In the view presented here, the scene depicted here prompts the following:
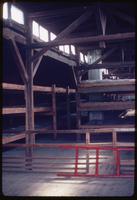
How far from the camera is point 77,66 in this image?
14.7 m

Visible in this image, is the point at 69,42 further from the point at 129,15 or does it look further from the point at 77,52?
the point at 77,52

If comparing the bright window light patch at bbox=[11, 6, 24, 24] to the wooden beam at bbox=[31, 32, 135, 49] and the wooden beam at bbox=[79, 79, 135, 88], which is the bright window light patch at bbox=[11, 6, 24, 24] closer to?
the wooden beam at bbox=[31, 32, 135, 49]

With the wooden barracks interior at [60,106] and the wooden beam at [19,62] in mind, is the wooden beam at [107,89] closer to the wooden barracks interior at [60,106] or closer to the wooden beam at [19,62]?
the wooden barracks interior at [60,106]

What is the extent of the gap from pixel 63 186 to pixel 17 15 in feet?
18.4

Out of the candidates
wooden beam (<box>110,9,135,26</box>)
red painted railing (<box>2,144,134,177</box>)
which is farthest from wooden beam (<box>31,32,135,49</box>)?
red painted railing (<box>2,144,134,177</box>)

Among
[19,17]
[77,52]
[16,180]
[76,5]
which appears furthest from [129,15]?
[16,180]

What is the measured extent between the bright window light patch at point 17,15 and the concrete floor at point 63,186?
4.77 m

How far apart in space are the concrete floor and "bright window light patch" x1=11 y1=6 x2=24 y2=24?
4.77 meters

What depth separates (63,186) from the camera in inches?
272

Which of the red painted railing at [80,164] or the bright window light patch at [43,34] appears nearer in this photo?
the red painted railing at [80,164]

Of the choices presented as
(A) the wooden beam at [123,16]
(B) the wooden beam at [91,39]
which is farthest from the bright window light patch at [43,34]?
(A) the wooden beam at [123,16]

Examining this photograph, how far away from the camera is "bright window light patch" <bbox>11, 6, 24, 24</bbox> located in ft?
30.3

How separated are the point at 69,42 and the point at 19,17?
1959mm

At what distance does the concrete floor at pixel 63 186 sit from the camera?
6.41 metres
